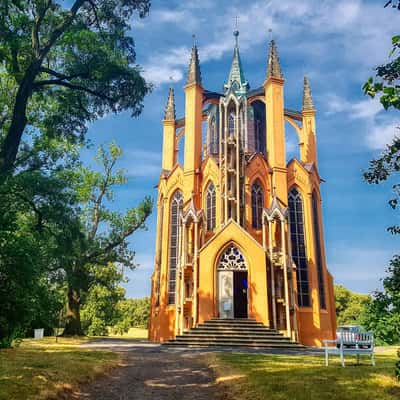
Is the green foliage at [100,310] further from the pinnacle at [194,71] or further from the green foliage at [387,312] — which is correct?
the green foliage at [387,312]

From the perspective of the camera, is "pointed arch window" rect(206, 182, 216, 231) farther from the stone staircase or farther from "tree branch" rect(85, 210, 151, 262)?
the stone staircase

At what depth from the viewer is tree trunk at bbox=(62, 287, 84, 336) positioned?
27.7 metres

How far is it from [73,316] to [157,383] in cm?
2117

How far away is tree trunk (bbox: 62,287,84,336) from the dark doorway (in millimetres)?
11336

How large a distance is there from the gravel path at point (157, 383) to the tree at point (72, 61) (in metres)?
8.25

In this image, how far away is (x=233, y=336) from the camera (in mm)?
19531

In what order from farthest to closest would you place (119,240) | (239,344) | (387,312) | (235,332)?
(119,240) < (235,332) < (239,344) < (387,312)

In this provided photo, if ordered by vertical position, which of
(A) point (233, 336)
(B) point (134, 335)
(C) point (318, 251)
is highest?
(C) point (318, 251)

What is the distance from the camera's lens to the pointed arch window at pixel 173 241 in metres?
27.8

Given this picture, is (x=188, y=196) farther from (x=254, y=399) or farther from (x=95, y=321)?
(x=254, y=399)

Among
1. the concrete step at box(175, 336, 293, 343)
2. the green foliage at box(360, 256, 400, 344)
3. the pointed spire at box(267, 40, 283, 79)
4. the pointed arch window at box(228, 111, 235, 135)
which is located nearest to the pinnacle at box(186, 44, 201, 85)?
the pointed arch window at box(228, 111, 235, 135)

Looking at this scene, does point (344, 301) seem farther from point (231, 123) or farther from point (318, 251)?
point (231, 123)

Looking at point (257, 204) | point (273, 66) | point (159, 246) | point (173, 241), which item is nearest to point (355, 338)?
point (257, 204)

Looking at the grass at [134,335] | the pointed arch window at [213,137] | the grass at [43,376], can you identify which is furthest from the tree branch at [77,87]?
the grass at [134,335]
